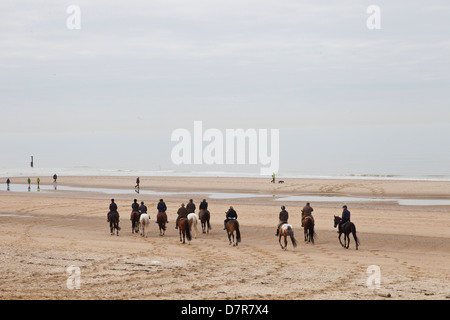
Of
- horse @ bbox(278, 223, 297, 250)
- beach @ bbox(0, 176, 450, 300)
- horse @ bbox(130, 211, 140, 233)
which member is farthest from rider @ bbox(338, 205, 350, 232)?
horse @ bbox(130, 211, 140, 233)

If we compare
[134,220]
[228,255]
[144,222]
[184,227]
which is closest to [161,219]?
[144,222]

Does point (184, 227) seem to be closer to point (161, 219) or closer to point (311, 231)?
point (161, 219)

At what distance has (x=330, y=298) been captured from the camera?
1620 cm

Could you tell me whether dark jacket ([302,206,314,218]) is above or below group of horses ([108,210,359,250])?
above

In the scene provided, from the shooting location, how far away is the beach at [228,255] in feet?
56.7

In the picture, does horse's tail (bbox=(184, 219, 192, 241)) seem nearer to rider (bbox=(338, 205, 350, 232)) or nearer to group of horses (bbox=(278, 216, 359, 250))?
group of horses (bbox=(278, 216, 359, 250))

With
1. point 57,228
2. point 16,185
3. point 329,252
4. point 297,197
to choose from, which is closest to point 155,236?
point 57,228

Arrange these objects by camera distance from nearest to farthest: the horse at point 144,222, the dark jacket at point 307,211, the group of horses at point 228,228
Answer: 1. the group of horses at point 228,228
2. the dark jacket at point 307,211
3. the horse at point 144,222

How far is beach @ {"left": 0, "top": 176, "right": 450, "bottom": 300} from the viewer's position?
56.7ft

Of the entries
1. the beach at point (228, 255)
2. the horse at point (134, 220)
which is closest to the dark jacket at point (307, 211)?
the beach at point (228, 255)

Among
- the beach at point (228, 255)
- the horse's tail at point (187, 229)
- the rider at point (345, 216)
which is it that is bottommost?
the beach at point (228, 255)

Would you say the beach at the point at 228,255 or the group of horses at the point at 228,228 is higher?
the group of horses at the point at 228,228

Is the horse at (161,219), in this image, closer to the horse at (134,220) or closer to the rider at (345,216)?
the horse at (134,220)

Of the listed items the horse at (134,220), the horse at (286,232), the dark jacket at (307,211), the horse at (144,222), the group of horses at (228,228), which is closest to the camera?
the horse at (286,232)
